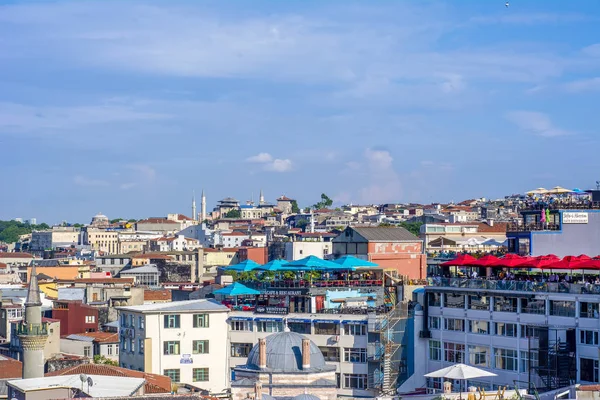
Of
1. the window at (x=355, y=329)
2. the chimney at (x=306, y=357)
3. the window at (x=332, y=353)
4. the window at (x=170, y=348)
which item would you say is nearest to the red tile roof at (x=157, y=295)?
the window at (x=170, y=348)

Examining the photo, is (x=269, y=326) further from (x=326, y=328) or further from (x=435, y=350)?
(x=435, y=350)

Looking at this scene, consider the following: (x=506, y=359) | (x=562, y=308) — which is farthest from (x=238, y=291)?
(x=562, y=308)

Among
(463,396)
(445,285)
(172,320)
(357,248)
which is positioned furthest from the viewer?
(357,248)

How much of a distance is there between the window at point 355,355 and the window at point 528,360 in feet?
→ 25.3

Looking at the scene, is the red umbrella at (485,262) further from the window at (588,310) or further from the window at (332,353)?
the window at (332,353)

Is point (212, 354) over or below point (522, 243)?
below

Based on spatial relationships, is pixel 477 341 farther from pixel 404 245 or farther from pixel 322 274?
pixel 404 245

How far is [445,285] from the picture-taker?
45.9m

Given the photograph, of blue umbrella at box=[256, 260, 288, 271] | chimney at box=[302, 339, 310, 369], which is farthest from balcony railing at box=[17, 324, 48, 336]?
chimney at box=[302, 339, 310, 369]

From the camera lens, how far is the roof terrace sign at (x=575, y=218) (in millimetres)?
49125

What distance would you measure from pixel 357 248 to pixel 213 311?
79.8ft

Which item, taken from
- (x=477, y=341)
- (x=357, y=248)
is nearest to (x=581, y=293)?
(x=477, y=341)

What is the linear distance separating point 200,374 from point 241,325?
273cm

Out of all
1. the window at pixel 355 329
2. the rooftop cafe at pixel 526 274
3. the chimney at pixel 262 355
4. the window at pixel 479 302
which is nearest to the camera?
the chimney at pixel 262 355
